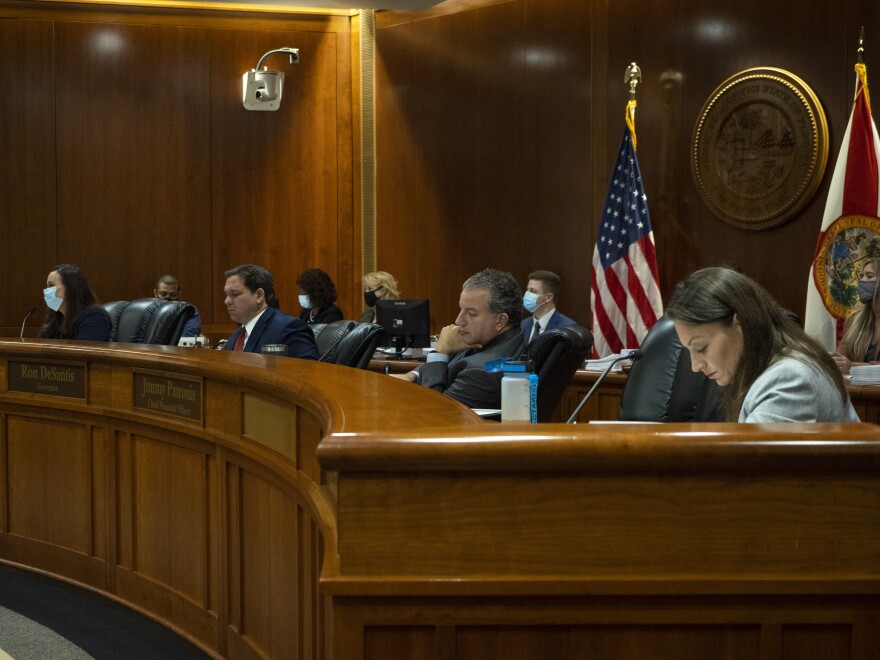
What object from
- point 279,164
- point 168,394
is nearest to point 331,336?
point 168,394

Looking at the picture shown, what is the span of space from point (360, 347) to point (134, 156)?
5420 mm

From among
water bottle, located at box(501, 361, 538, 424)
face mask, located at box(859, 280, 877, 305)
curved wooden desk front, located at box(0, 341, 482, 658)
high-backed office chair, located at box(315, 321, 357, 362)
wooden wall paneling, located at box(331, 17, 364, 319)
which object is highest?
wooden wall paneling, located at box(331, 17, 364, 319)

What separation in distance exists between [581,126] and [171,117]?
11.3 feet

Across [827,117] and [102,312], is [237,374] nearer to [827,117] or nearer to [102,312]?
[102,312]

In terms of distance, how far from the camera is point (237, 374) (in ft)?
9.82

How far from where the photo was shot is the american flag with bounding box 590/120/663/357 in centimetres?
677

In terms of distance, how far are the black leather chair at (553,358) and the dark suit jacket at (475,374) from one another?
140 millimetres

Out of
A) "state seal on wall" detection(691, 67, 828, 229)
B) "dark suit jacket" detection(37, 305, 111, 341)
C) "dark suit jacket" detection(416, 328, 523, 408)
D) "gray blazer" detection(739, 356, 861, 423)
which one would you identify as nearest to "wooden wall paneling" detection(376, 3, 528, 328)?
"state seal on wall" detection(691, 67, 828, 229)

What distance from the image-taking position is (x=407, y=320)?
635 cm

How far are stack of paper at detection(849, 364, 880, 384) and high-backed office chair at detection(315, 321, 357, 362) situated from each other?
7.01 ft

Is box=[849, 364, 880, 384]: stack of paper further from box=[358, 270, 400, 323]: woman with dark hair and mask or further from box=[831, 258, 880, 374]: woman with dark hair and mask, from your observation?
box=[358, 270, 400, 323]: woman with dark hair and mask

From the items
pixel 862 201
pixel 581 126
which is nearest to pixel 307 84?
pixel 581 126

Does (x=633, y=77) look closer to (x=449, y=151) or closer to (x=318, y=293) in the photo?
(x=449, y=151)

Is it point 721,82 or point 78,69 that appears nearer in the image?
point 721,82
